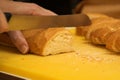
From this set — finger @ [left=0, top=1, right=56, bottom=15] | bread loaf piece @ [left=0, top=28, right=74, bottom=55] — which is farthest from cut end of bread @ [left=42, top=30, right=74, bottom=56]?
finger @ [left=0, top=1, right=56, bottom=15]

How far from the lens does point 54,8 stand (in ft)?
6.11

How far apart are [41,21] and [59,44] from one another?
8.4 inches

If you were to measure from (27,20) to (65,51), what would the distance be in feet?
0.91

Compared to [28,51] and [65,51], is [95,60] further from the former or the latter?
[28,51]

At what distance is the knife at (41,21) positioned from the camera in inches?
42.6

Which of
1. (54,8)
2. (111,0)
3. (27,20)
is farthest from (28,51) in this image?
(111,0)

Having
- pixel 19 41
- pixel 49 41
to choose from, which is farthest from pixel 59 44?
pixel 19 41

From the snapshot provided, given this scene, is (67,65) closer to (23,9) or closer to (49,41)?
(49,41)

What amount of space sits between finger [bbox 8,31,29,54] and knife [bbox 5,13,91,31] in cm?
19

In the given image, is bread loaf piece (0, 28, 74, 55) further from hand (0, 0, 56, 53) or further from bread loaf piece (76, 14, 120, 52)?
bread loaf piece (76, 14, 120, 52)

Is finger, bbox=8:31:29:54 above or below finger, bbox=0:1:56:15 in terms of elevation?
below

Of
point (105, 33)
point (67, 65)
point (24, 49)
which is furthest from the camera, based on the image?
point (105, 33)

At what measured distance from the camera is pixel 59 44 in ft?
4.34

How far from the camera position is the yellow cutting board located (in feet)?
3.43
